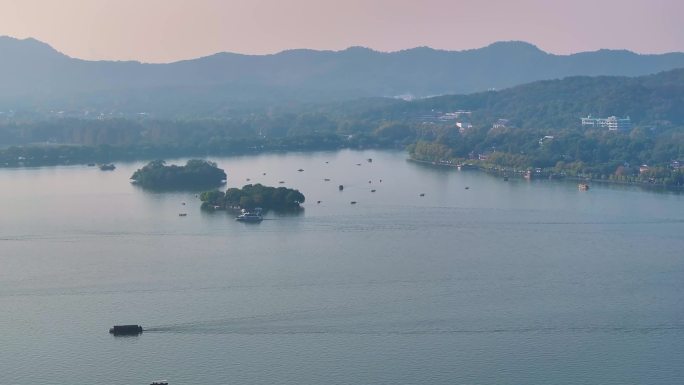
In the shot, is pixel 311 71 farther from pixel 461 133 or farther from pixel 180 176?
pixel 180 176

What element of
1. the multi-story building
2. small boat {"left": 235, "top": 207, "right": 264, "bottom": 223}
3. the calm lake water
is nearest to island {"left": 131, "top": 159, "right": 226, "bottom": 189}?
the calm lake water

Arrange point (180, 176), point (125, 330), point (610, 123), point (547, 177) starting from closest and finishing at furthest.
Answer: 1. point (125, 330)
2. point (180, 176)
3. point (547, 177)
4. point (610, 123)

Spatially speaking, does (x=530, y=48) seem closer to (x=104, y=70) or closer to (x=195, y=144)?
(x=104, y=70)

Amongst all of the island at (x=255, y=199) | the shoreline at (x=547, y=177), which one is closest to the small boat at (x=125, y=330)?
the island at (x=255, y=199)

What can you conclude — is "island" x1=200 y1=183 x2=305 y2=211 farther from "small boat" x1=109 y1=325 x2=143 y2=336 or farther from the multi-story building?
the multi-story building

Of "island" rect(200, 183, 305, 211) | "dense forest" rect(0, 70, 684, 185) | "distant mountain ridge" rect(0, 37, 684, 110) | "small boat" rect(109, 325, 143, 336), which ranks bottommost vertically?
"small boat" rect(109, 325, 143, 336)

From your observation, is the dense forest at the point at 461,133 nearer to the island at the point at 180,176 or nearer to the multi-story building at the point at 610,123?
the multi-story building at the point at 610,123

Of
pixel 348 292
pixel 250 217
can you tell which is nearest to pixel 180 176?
pixel 250 217
